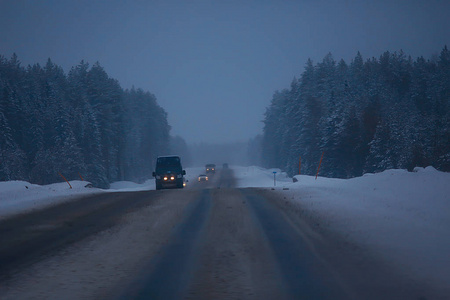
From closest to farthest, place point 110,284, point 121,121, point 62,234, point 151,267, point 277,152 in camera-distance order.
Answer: point 110,284 < point 151,267 < point 62,234 < point 121,121 < point 277,152

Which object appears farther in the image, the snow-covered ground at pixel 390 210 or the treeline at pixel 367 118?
the treeline at pixel 367 118

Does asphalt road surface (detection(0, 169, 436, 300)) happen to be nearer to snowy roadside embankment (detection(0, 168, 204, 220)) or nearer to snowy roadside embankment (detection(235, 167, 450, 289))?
snowy roadside embankment (detection(235, 167, 450, 289))

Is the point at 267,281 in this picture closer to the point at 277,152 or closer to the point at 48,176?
the point at 48,176

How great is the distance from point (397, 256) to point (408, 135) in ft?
131

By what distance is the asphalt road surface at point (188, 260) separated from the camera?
590 cm

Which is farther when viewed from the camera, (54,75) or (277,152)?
(277,152)

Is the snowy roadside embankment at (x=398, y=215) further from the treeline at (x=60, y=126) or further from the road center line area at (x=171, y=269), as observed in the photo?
the treeline at (x=60, y=126)

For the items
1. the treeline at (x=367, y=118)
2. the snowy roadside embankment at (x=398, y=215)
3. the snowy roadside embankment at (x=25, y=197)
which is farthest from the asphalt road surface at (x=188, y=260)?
the treeline at (x=367, y=118)

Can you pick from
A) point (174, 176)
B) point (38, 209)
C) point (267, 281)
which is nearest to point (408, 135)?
point (174, 176)

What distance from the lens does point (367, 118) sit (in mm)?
52312

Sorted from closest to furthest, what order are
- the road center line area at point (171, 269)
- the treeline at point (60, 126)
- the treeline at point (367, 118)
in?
the road center line area at point (171, 269), the treeline at point (367, 118), the treeline at point (60, 126)

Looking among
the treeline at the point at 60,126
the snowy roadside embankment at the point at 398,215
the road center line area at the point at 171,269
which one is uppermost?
the treeline at the point at 60,126

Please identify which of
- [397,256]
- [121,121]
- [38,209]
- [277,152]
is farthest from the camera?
[277,152]

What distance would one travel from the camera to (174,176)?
30.0m
